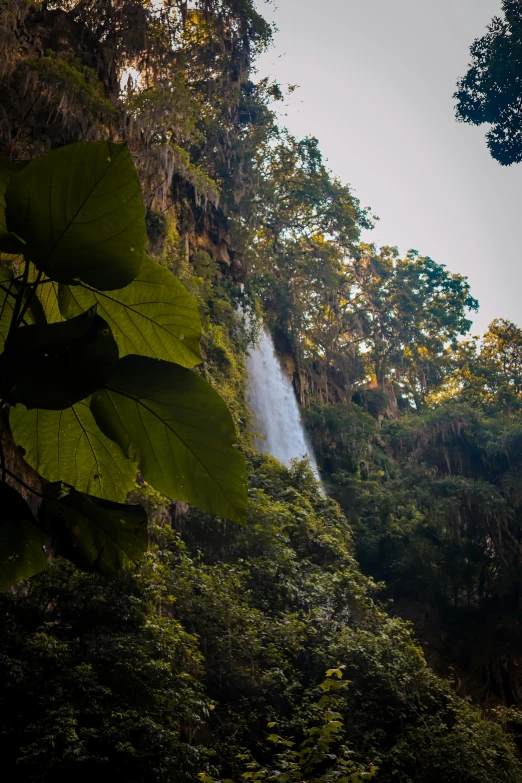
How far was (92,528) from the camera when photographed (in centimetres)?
51

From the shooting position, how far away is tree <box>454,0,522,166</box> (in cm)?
967

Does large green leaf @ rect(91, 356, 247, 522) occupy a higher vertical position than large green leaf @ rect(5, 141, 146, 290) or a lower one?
lower

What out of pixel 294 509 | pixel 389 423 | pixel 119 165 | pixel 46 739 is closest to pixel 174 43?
pixel 294 509

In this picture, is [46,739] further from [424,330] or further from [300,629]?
[424,330]

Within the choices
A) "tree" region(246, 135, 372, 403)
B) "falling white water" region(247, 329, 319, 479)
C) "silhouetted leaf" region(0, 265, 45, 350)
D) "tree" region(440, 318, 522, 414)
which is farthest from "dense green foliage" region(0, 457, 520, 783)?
"tree" region(440, 318, 522, 414)

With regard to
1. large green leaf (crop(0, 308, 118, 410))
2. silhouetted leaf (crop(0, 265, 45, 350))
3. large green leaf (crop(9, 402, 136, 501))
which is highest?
silhouetted leaf (crop(0, 265, 45, 350))

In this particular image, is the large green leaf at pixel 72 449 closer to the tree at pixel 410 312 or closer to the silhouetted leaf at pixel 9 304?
the silhouetted leaf at pixel 9 304

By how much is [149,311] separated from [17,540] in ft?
0.65

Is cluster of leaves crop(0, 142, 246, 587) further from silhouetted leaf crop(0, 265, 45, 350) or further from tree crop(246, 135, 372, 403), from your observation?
tree crop(246, 135, 372, 403)

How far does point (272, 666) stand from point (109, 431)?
7.37m

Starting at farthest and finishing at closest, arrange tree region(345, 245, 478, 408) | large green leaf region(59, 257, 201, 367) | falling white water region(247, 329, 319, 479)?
1. tree region(345, 245, 478, 408)
2. falling white water region(247, 329, 319, 479)
3. large green leaf region(59, 257, 201, 367)

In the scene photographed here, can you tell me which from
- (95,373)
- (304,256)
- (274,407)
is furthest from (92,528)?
(304,256)

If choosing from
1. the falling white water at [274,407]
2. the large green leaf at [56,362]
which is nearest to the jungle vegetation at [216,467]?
the large green leaf at [56,362]

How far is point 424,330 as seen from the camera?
2252 centimetres
